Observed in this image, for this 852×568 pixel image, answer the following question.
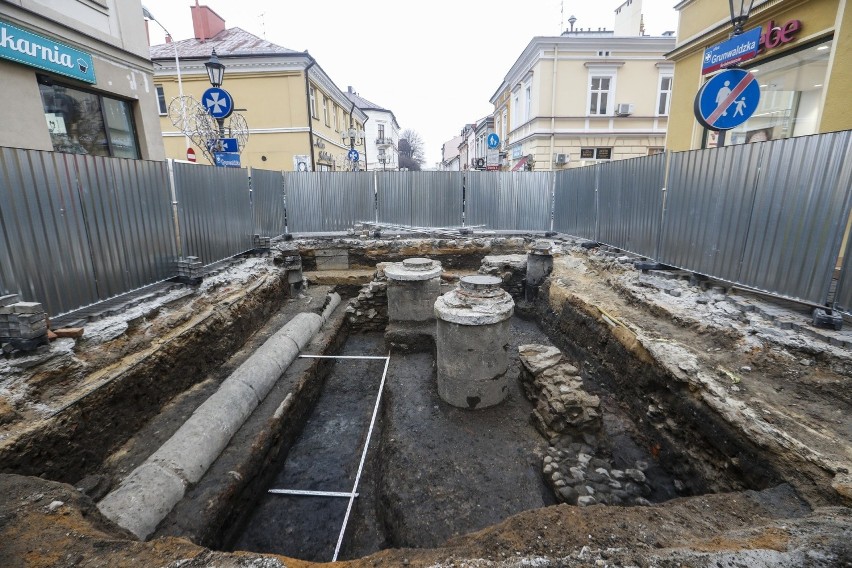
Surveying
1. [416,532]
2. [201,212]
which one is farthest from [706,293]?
[201,212]

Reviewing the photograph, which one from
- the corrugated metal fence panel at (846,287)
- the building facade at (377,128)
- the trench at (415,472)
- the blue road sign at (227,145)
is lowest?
the trench at (415,472)

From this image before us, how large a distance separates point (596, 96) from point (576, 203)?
11.7 metres

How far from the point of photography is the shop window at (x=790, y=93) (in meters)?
6.36

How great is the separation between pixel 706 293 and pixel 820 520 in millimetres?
3606

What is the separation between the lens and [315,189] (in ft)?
37.5

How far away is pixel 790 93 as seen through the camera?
7.01 m

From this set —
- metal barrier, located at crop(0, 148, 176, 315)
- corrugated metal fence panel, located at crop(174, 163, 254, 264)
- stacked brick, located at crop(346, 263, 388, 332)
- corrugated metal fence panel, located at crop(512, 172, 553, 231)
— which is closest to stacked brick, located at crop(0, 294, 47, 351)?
metal barrier, located at crop(0, 148, 176, 315)

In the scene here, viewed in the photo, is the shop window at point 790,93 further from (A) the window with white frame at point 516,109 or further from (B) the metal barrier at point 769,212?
(A) the window with white frame at point 516,109

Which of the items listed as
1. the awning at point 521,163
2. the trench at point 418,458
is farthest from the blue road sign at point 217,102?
the awning at point 521,163

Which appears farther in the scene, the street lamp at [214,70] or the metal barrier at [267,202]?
the metal barrier at [267,202]

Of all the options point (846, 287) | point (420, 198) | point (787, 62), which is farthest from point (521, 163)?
point (846, 287)

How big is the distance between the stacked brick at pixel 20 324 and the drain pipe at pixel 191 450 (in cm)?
151

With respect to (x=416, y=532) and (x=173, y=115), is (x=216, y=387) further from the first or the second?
(x=173, y=115)

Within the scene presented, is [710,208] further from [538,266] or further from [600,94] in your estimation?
[600,94]
